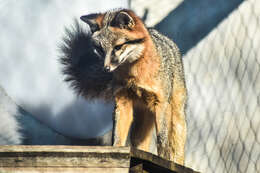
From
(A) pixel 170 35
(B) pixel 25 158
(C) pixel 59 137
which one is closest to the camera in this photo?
(B) pixel 25 158

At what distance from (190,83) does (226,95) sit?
0.47 metres

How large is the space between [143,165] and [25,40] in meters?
2.09

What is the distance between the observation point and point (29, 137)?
16.0 feet

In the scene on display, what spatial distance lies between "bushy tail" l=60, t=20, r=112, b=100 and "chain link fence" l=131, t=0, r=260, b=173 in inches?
35.9

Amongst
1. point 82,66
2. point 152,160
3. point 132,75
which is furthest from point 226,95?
point 152,160

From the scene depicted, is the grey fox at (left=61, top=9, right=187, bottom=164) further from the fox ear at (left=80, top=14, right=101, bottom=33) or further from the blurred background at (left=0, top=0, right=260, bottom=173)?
the blurred background at (left=0, top=0, right=260, bottom=173)

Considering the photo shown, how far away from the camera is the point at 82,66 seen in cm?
472

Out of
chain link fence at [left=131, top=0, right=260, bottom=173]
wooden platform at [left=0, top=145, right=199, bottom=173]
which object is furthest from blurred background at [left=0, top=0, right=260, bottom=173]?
wooden platform at [left=0, top=145, right=199, bottom=173]

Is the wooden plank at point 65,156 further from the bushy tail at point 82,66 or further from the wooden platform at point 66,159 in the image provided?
the bushy tail at point 82,66

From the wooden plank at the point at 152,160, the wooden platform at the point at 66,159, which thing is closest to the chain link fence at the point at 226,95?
the wooden plank at the point at 152,160

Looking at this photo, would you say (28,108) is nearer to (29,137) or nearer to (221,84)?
(29,137)

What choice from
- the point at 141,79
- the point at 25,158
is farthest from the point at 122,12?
the point at 25,158

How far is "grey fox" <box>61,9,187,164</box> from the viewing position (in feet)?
13.0

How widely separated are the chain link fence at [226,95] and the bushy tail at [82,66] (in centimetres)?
91
